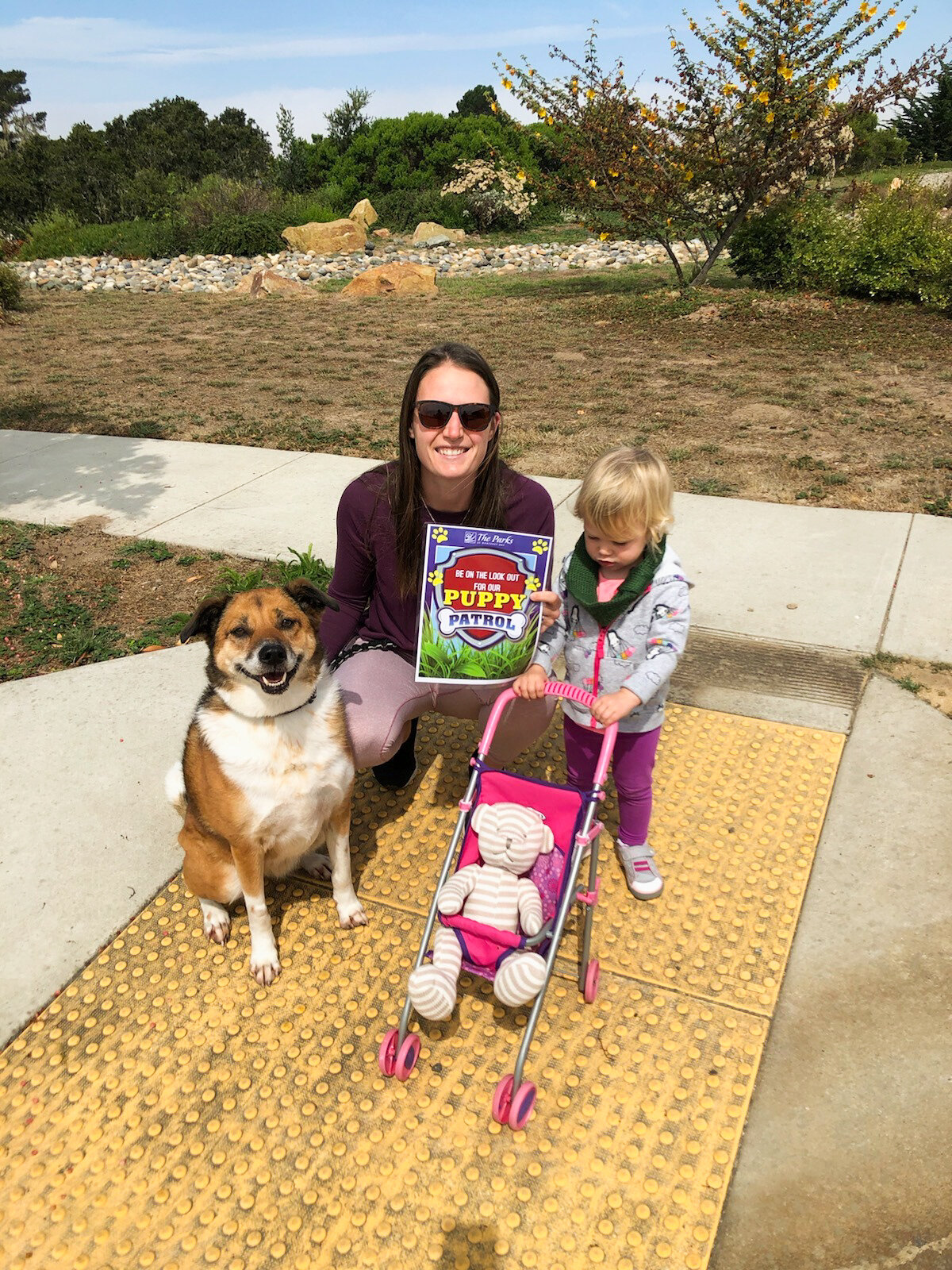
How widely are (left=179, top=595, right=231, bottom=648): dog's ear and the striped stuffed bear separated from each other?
0.97 meters

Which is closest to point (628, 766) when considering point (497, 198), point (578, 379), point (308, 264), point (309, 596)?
point (309, 596)

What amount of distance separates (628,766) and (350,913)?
1.06 meters

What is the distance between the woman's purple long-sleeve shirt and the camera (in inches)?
125

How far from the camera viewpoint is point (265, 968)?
2730 millimetres

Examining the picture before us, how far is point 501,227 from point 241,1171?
2805 cm

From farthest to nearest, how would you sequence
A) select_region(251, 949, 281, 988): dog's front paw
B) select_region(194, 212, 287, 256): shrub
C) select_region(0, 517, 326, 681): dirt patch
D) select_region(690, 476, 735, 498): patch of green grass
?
1. select_region(194, 212, 287, 256): shrub
2. select_region(690, 476, 735, 498): patch of green grass
3. select_region(0, 517, 326, 681): dirt patch
4. select_region(251, 949, 281, 988): dog's front paw

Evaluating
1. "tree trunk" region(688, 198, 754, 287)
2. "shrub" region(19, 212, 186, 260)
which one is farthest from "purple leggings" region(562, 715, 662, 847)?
"shrub" region(19, 212, 186, 260)

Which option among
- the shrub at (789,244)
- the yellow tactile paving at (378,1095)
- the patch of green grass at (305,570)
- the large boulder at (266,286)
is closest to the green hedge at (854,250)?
the shrub at (789,244)

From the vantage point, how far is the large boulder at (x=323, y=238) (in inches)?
886

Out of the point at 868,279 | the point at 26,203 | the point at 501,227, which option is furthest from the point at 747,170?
the point at 26,203

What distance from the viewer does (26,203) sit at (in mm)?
36875

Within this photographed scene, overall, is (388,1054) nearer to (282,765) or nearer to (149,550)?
(282,765)

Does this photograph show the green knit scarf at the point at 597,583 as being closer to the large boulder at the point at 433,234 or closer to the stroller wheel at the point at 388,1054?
the stroller wheel at the point at 388,1054

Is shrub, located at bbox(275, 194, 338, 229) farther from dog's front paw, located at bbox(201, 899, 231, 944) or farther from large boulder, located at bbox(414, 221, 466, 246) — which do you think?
dog's front paw, located at bbox(201, 899, 231, 944)
